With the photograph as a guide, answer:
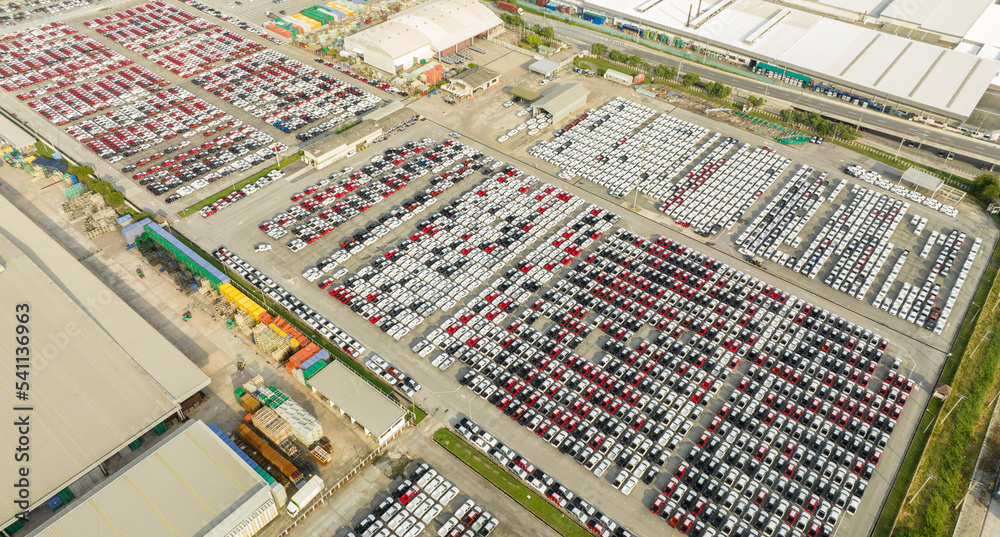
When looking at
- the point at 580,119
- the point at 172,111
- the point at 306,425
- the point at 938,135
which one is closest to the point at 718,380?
the point at 306,425

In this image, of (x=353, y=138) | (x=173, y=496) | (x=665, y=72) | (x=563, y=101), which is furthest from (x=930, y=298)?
(x=173, y=496)

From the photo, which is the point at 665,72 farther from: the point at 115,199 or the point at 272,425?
the point at 272,425

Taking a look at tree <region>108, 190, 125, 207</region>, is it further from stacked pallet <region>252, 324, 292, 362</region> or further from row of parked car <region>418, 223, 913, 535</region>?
row of parked car <region>418, 223, 913, 535</region>

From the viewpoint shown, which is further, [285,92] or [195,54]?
[195,54]

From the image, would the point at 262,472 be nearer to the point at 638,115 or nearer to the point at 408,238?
the point at 408,238

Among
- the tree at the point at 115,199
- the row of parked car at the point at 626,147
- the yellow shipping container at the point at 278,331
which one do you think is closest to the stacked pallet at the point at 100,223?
the tree at the point at 115,199

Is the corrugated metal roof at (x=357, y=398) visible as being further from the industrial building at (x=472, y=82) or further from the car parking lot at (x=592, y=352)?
the industrial building at (x=472, y=82)

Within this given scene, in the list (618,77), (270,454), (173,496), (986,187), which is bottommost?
(270,454)
